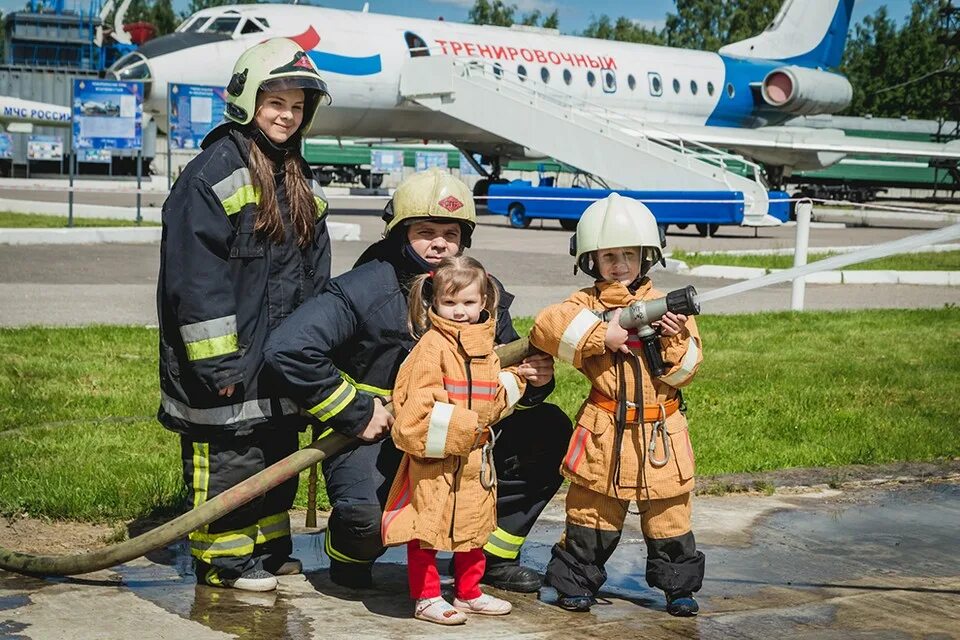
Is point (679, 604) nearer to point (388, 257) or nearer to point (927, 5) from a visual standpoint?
point (388, 257)

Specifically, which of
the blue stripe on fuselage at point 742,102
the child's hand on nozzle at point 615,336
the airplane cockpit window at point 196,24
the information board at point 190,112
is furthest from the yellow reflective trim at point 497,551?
the blue stripe on fuselage at point 742,102

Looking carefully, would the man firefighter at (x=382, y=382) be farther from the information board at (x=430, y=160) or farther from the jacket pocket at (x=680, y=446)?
the information board at (x=430, y=160)

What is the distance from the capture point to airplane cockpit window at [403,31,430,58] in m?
29.1

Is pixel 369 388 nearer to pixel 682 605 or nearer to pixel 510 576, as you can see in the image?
pixel 510 576

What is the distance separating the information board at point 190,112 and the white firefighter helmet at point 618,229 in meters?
19.7

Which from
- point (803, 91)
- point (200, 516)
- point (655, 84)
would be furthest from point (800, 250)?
point (803, 91)

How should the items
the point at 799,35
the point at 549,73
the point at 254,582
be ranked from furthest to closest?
the point at 799,35 → the point at 549,73 → the point at 254,582

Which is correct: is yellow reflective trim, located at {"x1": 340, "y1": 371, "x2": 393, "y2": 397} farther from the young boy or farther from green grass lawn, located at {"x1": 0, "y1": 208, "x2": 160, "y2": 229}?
green grass lawn, located at {"x1": 0, "y1": 208, "x2": 160, "y2": 229}

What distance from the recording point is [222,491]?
460 cm

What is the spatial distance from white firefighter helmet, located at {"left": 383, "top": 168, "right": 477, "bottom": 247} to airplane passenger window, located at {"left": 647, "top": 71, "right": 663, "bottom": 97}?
3166cm

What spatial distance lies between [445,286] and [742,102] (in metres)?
36.4

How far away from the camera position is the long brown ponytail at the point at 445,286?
14.1ft

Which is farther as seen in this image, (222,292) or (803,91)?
(803,91)

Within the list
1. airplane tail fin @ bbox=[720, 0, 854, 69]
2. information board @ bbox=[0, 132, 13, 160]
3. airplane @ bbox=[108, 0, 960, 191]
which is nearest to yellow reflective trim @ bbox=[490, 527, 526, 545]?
airplane @ bbox=[108, 0, 960, 191]
